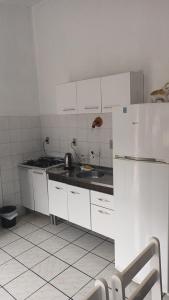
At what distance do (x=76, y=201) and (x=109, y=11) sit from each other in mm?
2172

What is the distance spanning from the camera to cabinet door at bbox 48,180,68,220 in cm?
284

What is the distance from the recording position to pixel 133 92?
7.54 feet

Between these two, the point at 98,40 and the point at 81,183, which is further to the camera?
the point at 98,40

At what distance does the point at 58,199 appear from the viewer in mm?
2926

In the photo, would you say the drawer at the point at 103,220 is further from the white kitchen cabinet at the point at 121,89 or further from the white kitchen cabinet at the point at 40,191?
the white kitchen cabinet at the point at 121,89

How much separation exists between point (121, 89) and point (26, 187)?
200 cm

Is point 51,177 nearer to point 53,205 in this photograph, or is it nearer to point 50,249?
point 53,205

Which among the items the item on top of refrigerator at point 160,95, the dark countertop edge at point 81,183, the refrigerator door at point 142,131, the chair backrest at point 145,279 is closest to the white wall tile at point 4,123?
the dark countertop edge at point 81,183

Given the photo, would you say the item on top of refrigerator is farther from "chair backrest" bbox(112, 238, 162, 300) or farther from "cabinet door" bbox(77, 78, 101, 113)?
"chair backrest" bbox(112, 238, 162, 300)

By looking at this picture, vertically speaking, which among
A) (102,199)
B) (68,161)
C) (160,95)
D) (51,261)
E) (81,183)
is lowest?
(51,261)

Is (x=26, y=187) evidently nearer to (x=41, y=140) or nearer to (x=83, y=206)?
(x=41, y=140)

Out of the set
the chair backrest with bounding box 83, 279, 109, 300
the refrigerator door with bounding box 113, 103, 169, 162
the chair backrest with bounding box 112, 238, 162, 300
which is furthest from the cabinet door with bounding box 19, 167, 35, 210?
the chair backrest with bounding box 83, 279, 109, 300

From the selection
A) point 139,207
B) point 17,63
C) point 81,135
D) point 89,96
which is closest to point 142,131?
point 139,207

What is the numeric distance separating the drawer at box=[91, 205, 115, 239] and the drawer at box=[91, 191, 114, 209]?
1.8 inches
